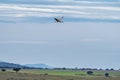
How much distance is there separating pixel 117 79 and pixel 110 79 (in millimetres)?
4230

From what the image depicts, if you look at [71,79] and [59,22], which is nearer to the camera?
Result: [59,22]

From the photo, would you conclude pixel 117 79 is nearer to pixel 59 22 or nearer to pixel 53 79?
pixel 53 79

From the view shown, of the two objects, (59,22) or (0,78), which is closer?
(59,22)

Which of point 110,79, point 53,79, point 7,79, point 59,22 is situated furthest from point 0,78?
point 59,22

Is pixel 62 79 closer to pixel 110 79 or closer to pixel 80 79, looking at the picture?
pixel 80 79

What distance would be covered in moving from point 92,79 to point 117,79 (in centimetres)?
1225

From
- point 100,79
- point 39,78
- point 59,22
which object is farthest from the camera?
point 100,79

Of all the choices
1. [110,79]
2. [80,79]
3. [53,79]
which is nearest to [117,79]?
[110,79]

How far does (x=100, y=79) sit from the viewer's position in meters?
164

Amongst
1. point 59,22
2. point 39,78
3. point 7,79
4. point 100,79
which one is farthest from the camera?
point 100,79

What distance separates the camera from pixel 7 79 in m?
142

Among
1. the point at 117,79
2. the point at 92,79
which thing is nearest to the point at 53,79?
the point at 92,79

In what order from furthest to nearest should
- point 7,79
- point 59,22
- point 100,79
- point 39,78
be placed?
point 100,79, point 39,78, point 7,79, point 59,22

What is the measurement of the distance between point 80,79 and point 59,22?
236 ft
